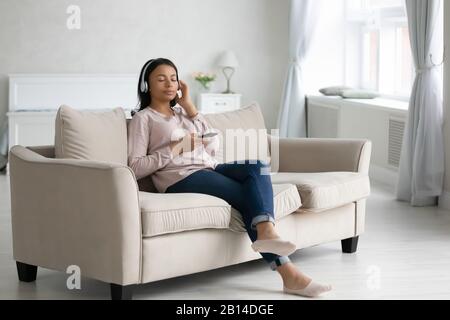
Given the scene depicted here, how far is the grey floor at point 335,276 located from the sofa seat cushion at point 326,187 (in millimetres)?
301

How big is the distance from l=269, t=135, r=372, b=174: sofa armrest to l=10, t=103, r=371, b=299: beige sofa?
24 centimetres

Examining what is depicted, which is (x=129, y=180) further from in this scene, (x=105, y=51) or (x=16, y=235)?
(x=105, y=51)

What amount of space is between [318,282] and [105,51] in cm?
491

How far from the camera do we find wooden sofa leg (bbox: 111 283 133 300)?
3.35 metres

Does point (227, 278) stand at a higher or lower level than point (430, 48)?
lower

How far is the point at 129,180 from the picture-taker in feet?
10.9

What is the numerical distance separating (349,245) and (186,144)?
3.45 ft

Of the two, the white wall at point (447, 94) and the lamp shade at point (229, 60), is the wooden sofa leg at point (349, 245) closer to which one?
the white wall at point (447, 94)

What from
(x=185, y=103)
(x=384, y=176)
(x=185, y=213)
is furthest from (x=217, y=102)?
(x=185, y=213)

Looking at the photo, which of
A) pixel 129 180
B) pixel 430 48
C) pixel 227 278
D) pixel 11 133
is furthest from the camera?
pixel 11 133

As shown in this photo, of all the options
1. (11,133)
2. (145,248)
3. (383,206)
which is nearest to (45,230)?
(145,248)

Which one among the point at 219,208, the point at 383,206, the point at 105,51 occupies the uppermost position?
the point at 105,51

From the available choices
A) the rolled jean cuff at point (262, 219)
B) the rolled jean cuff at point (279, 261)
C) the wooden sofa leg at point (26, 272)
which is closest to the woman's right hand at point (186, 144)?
the rolled jean cuff at point (262, 219)

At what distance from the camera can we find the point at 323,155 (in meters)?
4.56
